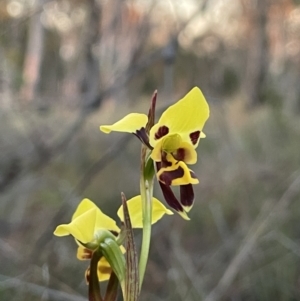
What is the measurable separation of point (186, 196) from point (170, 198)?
0.01 meters

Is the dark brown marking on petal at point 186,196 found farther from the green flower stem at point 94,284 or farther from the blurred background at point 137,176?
the blurred background at point 137,176

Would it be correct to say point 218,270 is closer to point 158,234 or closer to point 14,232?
point 158,234

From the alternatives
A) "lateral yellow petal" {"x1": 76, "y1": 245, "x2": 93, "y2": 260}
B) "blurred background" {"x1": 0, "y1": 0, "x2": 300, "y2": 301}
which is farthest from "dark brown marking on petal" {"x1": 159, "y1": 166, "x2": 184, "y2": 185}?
"blurred background" {"x1": 0, "y1": 0, "x2": 300, "y2": 301}

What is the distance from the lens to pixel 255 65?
573 centimetres

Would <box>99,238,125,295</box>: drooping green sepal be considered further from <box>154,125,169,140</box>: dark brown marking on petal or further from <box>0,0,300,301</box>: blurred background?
<box>0,0,300,301</box>: blurred background

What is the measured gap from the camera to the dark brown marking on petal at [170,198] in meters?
0.41

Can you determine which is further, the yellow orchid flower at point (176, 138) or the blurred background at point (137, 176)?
the blurred background at point (137, 176)

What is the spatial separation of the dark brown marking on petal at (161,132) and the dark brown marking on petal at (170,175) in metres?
0.03

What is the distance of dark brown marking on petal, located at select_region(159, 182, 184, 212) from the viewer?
1.34 ft

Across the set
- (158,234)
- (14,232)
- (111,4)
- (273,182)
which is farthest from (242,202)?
(111,4)

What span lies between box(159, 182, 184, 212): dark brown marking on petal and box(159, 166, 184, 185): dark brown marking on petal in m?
0.01

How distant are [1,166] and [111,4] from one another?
123cm

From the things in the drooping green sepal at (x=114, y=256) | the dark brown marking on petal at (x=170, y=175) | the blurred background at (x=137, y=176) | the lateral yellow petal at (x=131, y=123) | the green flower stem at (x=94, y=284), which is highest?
the blurred background at (x=137, y=176)

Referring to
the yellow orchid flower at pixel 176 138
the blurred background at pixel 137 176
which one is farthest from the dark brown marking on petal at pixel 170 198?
the blurred background at pixel 137 176
